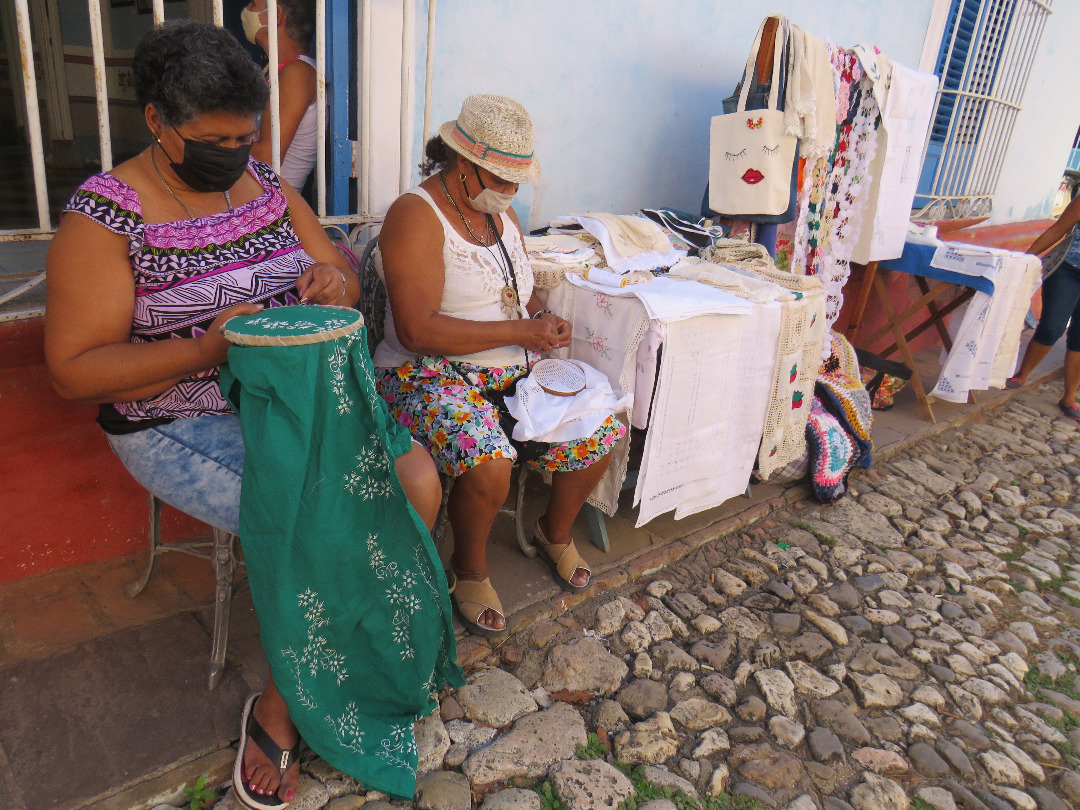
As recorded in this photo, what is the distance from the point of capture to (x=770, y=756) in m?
2.07

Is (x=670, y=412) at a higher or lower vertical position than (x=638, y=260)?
lower

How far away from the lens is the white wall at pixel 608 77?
3133 millimetres

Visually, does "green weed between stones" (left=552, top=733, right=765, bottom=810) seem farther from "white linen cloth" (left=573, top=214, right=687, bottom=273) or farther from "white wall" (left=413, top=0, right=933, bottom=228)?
"white wall" (left=413, top=0, right=933, bottom=228)

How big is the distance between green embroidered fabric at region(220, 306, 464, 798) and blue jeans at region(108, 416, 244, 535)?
0.20 metres

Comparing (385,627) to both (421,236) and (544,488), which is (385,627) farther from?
(544,488)

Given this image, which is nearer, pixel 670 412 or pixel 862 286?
pixel 670 412

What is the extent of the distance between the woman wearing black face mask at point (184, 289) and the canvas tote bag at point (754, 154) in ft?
7.97

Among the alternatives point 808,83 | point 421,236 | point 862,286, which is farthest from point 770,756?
point 862,286

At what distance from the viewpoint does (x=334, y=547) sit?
1.66 metres

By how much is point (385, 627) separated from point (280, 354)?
75 centimetres

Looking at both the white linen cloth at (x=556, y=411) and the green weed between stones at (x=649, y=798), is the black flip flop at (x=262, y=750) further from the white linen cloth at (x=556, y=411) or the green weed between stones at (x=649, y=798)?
the white linen cloth at (x=556, y=411)

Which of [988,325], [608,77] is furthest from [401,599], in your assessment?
[988,325]

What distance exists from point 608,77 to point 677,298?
1.64 m

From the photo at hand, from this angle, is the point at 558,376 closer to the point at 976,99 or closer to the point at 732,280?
the point at 732,280
